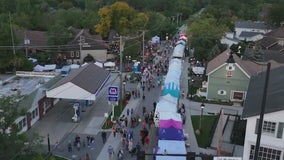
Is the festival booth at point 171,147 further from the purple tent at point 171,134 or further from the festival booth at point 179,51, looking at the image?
the festival booth at point 179,51

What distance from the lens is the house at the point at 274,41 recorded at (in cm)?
6456

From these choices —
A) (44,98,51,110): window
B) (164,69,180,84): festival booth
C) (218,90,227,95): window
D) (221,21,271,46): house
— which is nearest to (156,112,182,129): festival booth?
(164,69,180,84): festival booth

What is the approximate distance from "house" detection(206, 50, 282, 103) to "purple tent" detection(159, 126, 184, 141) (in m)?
14.1

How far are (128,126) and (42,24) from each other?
47363 mm

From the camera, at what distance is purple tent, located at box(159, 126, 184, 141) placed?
26125 millimetres

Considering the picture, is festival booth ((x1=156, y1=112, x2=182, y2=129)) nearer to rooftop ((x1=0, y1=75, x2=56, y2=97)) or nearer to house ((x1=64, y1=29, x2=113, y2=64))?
rooftop ((x1=0, y1=75, x2=56, y2=97))

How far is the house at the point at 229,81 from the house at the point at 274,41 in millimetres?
26587

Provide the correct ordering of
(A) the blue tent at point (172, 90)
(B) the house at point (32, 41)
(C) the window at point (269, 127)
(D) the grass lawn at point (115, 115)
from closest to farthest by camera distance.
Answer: (C) the window at point (269, 127) → (D) the grass lawn at point (115, 115) → (A) the blue tent at point (172, 90) → (B) the house at point (32, 41)

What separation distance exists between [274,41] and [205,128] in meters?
42.3

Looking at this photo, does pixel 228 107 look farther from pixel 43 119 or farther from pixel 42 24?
pixel 42 24

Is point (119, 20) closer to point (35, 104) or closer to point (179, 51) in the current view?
point (179, 51)

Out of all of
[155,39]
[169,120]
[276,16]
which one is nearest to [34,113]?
[169,120]

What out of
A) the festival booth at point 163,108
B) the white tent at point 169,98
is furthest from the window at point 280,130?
the white tent at point 169,98

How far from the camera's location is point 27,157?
23.1 metres
